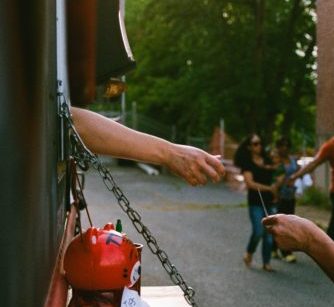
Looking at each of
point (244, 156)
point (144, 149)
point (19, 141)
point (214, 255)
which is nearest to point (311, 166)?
point (244, 156)

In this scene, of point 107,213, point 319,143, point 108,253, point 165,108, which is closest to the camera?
point 108,253

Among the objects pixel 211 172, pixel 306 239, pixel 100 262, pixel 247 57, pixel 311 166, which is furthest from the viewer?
pixel 247 57

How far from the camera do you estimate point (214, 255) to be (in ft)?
36.7

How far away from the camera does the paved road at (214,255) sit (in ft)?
27.0

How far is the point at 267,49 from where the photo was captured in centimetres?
2466

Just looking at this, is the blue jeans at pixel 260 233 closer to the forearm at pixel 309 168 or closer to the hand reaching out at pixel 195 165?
the forearm at pixel 309 168

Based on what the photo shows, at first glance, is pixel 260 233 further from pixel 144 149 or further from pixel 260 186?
pixel 144 149

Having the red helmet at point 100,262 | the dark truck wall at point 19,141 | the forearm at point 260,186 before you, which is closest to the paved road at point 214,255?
the forearm at point 260,186

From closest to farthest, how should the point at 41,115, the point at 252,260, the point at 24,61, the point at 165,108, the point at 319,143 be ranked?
the point at 24,61, the point at 41,115, the point at 252,260, the point at 319,143, the point at 165,108

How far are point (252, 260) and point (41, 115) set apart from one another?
31.2 feet

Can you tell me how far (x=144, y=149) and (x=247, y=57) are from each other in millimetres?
22159

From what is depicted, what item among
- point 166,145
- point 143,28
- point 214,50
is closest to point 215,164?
point 166,145

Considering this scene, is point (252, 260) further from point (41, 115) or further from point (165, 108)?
point (165, 108)

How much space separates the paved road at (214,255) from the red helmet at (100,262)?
5.80m
